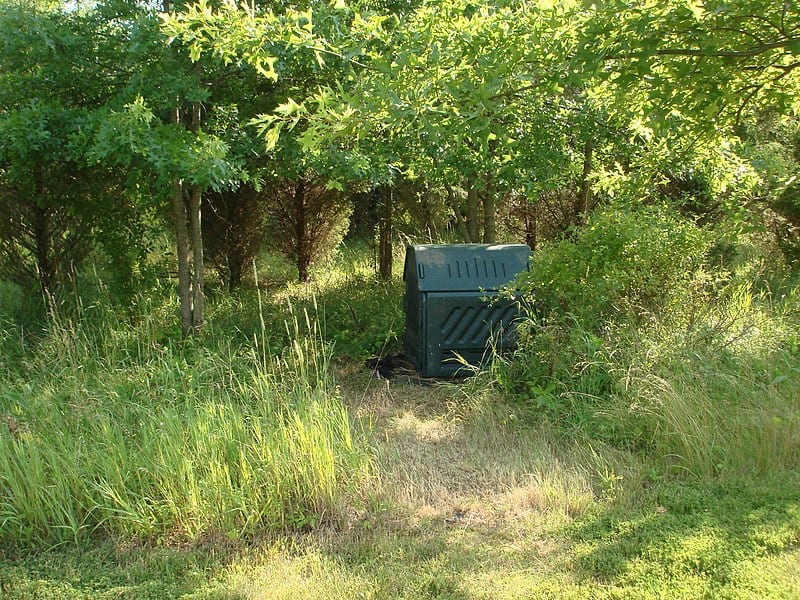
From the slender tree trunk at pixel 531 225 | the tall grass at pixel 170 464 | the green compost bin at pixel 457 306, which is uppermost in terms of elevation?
the slender tree trunk at pixel 531 225

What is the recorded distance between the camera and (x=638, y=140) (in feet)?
23.2

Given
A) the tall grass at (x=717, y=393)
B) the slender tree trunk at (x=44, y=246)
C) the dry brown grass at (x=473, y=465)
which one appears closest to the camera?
the dry brown grass at (x=473, y=465)

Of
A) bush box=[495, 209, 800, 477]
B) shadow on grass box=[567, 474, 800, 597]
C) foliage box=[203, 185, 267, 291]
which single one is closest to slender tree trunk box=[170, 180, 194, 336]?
foliage box=[203, 185, 267, 291]

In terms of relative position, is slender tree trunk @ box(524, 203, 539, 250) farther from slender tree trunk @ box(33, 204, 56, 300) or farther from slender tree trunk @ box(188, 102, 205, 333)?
slender tree trunk @ box(33, 204, 56, 300)

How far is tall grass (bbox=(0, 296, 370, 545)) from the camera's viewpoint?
3496 millimetres

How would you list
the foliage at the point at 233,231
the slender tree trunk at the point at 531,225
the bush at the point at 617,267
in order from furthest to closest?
the slender tree trunk at the point at 531,225 < the foliage at the point at 233,231 < the bush at the point at 617,267

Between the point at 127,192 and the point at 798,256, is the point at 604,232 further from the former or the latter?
the point at 798,256

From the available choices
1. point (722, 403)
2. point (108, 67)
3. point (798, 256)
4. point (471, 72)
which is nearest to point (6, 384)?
point (108, 67)

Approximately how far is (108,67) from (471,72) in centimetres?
353

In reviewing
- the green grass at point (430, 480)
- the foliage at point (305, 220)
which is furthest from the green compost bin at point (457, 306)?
the foliage at point (305, 220)

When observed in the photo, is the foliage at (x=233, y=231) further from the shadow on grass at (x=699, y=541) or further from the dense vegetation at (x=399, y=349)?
the shadow on grass at (x=699, y=541)

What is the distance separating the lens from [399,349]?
22.4 ft

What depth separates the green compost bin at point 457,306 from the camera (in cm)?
570

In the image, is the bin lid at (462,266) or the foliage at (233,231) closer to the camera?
the bin lid at (462,266)
